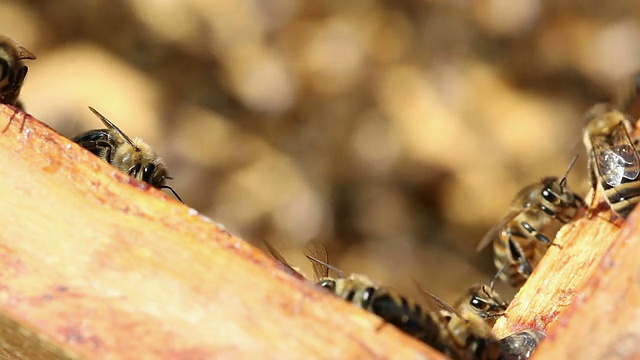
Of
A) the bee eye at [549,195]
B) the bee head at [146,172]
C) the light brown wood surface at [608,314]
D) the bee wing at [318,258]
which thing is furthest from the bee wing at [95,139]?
the light brown wood surface at [608,314]

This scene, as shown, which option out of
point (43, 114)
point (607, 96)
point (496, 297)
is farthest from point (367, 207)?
point (496, 297)

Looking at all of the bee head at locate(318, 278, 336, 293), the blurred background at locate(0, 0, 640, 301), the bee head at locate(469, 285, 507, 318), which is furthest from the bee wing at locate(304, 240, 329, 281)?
the blurred background at locate(0, 0, 640, 301)

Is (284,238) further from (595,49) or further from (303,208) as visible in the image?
(595,49)

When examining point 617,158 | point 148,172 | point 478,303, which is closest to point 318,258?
point 478,303

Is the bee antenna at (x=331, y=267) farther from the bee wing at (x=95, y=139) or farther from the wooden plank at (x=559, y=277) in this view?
the bee wing at (x=95, y=139)

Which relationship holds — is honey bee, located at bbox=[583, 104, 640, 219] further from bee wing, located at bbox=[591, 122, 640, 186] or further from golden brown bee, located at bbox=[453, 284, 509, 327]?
golden brown bee, located at bbox=[453, 284, 509, 327]

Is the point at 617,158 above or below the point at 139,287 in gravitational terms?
above

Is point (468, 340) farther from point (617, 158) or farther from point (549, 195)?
point (549, 195)
